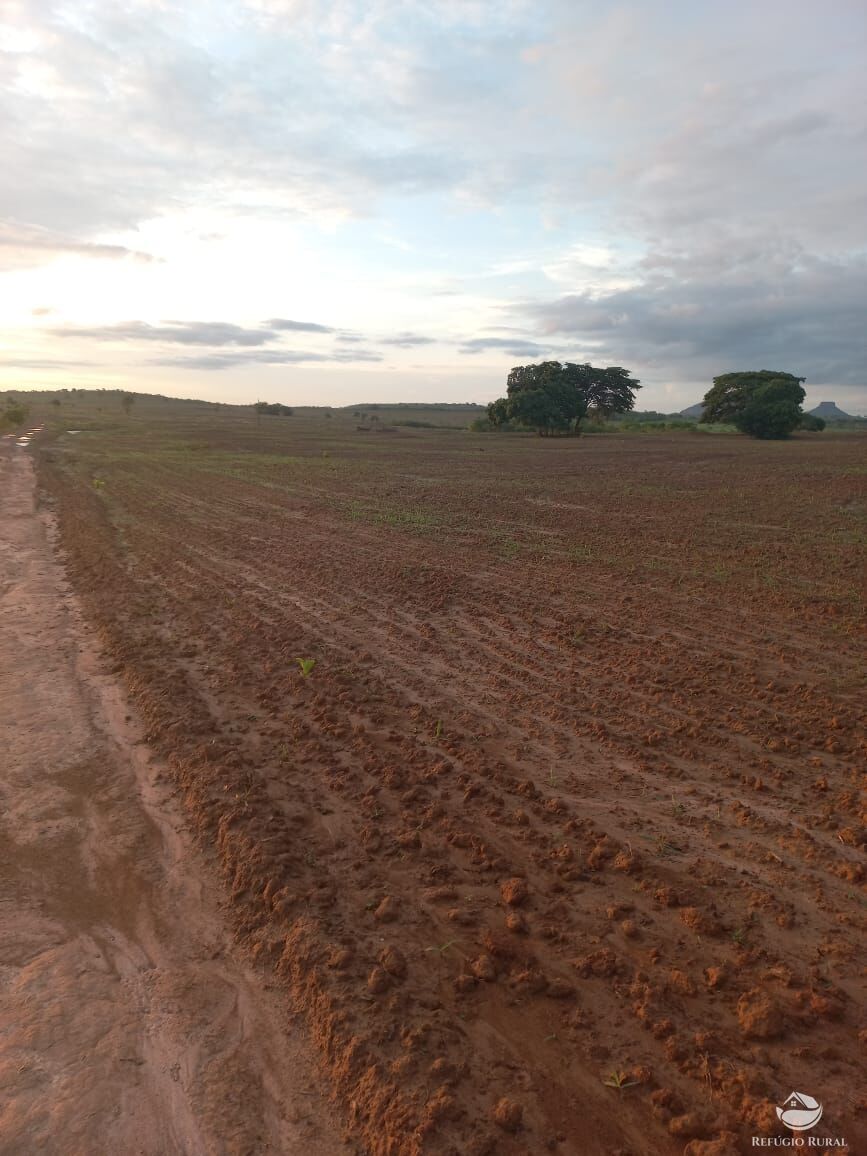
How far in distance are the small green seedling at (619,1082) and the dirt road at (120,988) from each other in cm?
112

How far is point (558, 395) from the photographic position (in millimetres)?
57688

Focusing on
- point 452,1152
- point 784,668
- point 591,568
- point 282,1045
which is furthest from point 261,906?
point 591,568

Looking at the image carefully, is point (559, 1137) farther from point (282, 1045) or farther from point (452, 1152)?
point (282, 1045)

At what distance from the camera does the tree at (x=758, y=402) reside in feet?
170

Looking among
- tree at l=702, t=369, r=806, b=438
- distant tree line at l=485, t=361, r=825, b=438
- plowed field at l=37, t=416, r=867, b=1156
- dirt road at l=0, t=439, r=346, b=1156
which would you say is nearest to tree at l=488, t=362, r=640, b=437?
distant tree line at l=485, t=361, r=825, b=438

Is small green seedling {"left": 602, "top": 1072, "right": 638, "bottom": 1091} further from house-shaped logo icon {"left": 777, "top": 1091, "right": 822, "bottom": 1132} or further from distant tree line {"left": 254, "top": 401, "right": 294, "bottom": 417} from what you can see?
distant tree line {"left": 254, "top": 401, "right": 294, "bottom": 417}

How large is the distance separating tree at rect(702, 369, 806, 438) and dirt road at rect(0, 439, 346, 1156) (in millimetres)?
54808

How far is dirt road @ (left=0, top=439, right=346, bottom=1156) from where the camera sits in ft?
9.52

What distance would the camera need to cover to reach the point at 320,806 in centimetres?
503

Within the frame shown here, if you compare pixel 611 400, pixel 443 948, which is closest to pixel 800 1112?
pixel 443 948

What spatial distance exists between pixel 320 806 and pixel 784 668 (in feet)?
16.0

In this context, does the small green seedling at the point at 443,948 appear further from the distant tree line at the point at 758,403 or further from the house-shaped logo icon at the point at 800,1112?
the distant tree line at the point at 758,403

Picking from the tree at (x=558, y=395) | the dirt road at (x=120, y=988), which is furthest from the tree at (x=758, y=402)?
the dirt road at (x=120, y=988)

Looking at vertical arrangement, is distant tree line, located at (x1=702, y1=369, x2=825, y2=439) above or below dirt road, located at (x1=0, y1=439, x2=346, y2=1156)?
above
